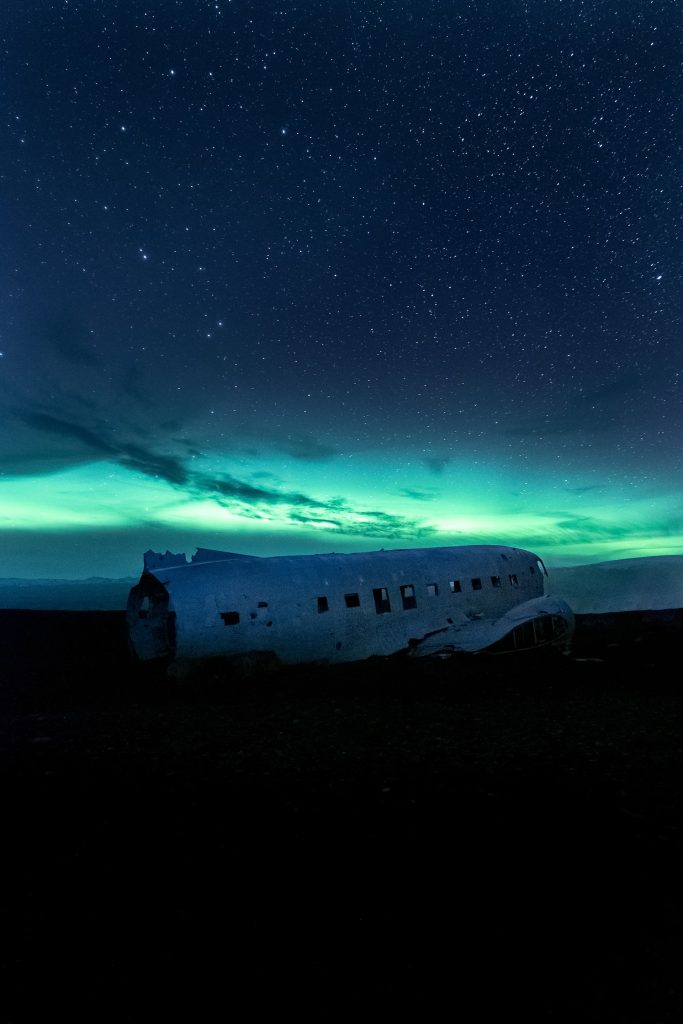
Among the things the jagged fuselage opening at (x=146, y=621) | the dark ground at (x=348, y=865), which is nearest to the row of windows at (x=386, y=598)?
the jagged fuselage opening at (x=146, y=621)

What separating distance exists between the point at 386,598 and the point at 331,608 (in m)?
2.60

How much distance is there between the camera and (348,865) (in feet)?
21.9

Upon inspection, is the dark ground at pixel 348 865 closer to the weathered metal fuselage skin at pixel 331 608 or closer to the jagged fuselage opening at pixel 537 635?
Answer: the weathered metal fuselage skin at pixel 331 608

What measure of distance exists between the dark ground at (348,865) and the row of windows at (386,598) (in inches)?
182

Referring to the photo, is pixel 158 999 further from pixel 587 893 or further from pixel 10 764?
pixel 10 764

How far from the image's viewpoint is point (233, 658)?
19047 mm

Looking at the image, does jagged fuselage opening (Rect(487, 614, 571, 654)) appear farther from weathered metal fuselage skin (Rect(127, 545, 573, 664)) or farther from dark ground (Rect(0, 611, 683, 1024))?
dark ground (Rect(0, 611, 683, 1024))

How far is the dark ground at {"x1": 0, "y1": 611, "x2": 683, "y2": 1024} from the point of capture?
181 inches

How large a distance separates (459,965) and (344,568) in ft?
56.6

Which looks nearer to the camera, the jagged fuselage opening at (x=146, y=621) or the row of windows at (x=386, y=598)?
the row of windows at (x=386, y=598)

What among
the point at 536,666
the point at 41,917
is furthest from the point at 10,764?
the point at 536,666

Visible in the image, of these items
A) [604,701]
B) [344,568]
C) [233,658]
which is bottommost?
[604,701]

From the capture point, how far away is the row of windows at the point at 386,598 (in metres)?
19.2

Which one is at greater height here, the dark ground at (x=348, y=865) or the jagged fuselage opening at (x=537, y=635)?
the jagged fuselage opening at (x=537, y=635)
